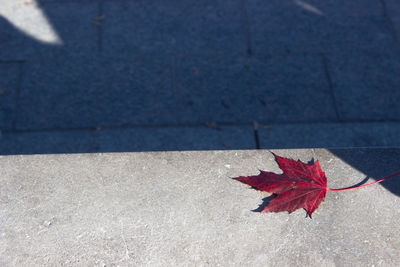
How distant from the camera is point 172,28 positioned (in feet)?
12.3

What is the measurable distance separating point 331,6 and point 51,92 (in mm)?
2753

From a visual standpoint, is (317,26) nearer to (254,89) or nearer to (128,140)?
(254,89)

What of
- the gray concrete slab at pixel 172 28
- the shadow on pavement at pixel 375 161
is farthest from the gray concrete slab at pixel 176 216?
the gray concrete slab at pixel 172 28

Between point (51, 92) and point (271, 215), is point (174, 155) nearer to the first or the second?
point (271, 215)

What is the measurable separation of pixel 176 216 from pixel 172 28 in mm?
2256

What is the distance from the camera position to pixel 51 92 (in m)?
3.34

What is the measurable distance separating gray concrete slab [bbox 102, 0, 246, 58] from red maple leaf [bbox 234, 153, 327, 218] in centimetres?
179

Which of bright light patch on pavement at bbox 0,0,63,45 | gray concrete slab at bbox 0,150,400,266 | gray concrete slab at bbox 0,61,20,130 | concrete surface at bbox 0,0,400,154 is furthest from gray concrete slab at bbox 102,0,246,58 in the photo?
gray concrete slab at bbox 0,150,400,266

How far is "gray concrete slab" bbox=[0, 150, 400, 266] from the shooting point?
1.89m

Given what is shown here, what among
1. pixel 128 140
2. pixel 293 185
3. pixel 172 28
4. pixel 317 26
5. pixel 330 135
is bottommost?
pixel 128 140

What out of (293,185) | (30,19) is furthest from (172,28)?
(293,185)

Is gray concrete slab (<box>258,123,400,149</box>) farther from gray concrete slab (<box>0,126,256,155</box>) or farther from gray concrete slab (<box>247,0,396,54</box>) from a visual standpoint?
gray concrete slab (<box>247,0,396,54</box>)

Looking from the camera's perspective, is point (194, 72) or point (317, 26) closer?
point (194, 72)

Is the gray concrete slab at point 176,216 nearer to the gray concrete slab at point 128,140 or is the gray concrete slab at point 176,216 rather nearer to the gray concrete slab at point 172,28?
the gray concrete slab at point 128,140
